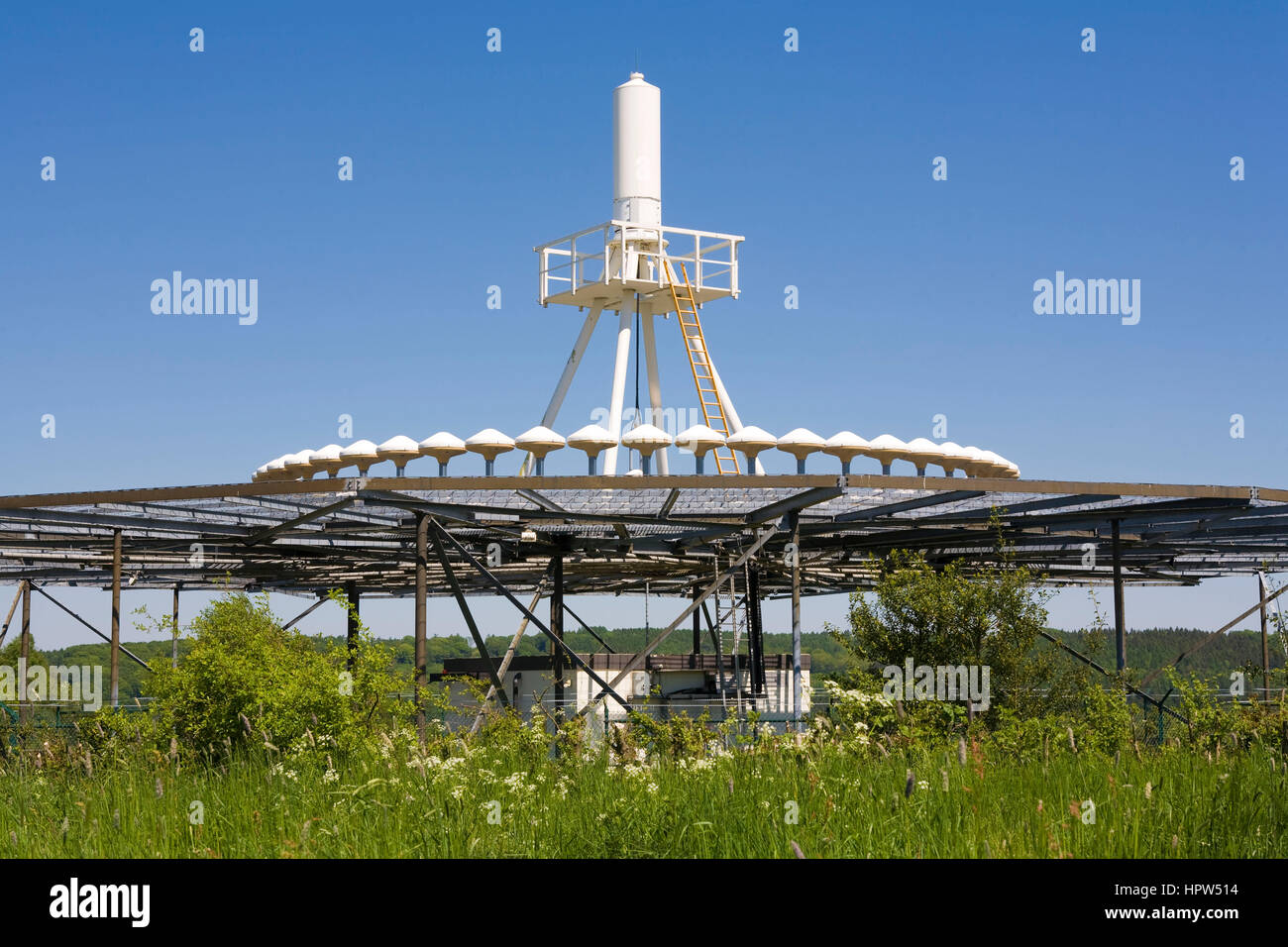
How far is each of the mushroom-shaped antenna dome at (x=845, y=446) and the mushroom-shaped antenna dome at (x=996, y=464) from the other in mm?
4122

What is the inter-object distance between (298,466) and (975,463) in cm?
1362

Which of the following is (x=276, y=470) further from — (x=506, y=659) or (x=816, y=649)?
(x=816, y=649)

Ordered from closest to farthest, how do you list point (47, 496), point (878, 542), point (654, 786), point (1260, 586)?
point (654, 786) → point (47, 496) → point (878, 542) → point (1260, 586)

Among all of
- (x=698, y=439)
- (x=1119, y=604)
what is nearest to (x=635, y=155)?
(x=698, y=439)

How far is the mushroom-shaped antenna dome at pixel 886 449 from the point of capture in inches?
954

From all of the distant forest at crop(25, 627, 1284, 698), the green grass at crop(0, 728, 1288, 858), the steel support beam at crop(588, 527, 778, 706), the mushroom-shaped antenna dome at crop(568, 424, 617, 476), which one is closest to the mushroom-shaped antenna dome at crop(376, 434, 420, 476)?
the mushroom-shaped antenna dome at crop(568, 424, 617, 476)

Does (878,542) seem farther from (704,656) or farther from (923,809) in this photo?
(923,809)

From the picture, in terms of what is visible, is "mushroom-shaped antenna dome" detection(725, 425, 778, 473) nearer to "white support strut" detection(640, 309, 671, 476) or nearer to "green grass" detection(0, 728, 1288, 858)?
"white support strut" detection(640, 309, 671, 476)

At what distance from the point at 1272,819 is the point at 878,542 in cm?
2245

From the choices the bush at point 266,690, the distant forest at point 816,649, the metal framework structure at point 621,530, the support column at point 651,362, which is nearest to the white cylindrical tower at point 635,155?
the support column at point 651,362

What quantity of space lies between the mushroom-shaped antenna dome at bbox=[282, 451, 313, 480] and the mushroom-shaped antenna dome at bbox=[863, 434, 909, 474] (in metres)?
10.8

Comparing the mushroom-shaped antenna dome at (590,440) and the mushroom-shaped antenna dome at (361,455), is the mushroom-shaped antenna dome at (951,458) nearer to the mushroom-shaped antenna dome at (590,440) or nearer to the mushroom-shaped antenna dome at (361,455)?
the mushroom-shaped antenna dome at (590,440)

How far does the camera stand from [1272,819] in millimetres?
8234
